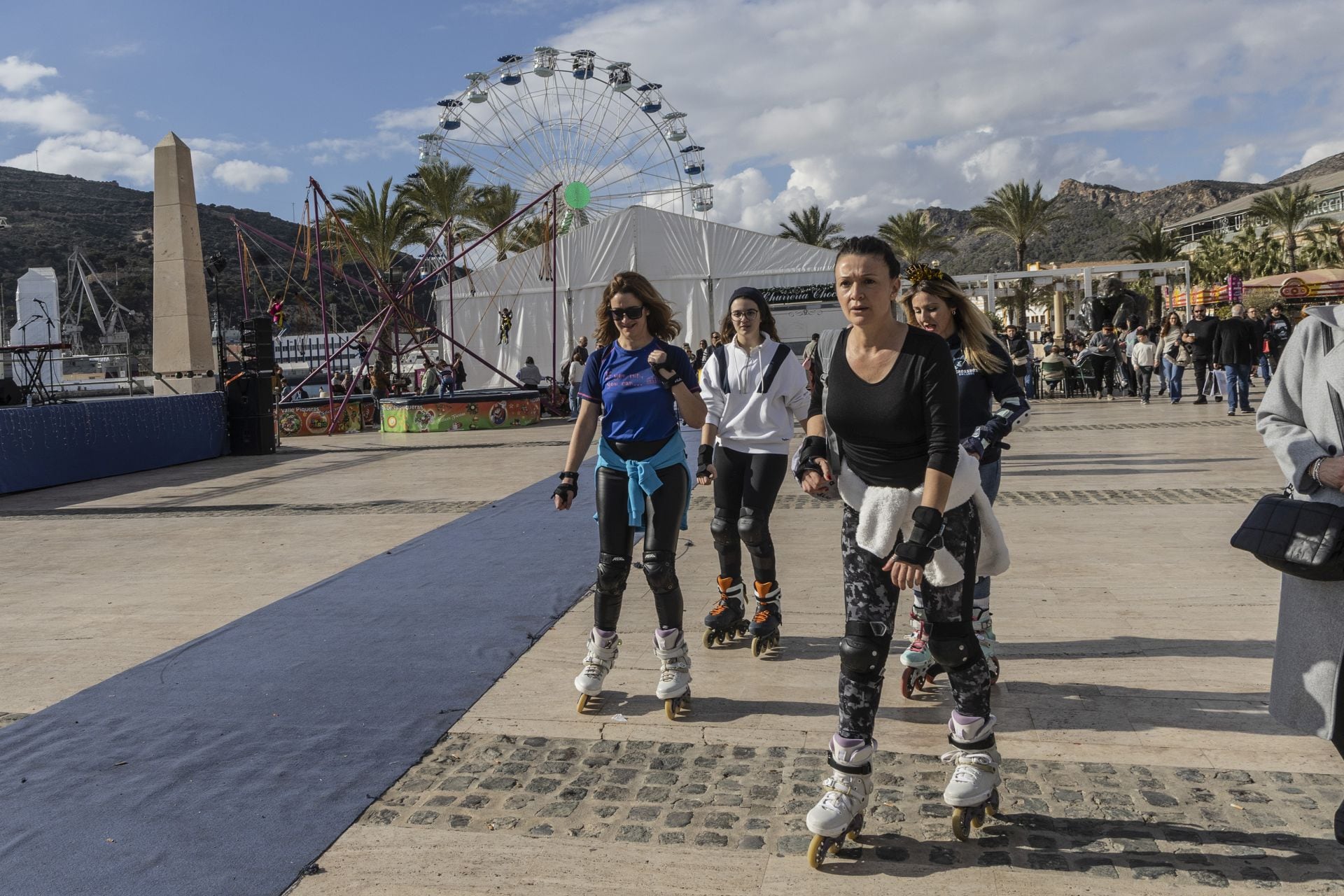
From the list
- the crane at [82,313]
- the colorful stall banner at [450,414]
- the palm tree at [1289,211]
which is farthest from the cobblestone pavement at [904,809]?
the crane at [82,313]

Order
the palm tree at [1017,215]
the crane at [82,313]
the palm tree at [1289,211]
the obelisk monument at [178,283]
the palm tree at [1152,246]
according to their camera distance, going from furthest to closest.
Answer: the crane at [82,313] → the palm tree at [1289,211] → the palm tree at [1152,246] → the palm tree at [1017,215] → the obelisk monument at [178,283]

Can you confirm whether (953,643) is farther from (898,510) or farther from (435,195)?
(435,195)

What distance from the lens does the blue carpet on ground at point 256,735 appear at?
322cm

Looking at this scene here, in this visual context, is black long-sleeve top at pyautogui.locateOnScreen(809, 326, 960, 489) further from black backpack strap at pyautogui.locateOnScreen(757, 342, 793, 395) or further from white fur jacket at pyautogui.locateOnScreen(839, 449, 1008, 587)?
black backpack strap at pyautogui.locateOnScreen(757, 342, 793, 395)

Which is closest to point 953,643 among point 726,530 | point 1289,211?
point 726,530

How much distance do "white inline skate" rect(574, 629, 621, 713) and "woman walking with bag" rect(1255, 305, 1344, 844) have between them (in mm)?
2381

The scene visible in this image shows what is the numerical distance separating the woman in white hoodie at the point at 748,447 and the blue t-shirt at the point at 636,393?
2.36 feet

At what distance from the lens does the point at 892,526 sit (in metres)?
3.02

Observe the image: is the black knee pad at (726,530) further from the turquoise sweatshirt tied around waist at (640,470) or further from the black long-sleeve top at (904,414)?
the black long-sleeve top at (904,414)

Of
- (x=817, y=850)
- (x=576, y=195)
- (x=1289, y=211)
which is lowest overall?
(x=817, y=850)

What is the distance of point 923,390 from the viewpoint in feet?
9.73

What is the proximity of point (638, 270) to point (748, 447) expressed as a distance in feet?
96.4

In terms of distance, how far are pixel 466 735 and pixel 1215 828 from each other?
255 cm

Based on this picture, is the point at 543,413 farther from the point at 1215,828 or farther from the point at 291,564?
the point at 1215,828
